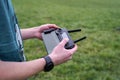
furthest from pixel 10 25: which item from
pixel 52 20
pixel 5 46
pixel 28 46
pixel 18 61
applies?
pixel 52 20

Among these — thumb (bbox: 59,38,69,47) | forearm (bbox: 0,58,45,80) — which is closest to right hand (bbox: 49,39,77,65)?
thumb (bbox: 59,38,69,47)

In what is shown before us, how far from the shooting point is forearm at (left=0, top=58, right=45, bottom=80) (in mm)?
1854

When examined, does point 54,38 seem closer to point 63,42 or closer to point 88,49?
point 63,42

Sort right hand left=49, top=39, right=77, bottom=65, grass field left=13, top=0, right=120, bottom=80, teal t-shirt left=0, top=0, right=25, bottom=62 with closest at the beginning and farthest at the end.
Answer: teal t-shirt left=0, top=0, right=25, bottom=62, right hand left=49, top=39, right=77, bottom=65, grass field left=13, top=0, right=120, bottom=80

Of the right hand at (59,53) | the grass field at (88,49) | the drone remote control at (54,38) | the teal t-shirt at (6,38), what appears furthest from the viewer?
the grass field at (88,49)

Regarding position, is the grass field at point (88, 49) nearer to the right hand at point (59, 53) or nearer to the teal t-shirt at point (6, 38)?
the right hand at point (59, 53)

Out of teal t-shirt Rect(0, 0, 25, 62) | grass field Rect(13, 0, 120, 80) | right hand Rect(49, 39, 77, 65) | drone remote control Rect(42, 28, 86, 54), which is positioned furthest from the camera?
grass field Rect(13, 0, 120, 80)

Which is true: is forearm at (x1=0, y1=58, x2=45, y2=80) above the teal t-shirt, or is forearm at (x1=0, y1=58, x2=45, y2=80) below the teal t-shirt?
below

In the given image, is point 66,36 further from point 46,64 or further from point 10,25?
point 10,25

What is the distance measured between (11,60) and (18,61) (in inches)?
2.9

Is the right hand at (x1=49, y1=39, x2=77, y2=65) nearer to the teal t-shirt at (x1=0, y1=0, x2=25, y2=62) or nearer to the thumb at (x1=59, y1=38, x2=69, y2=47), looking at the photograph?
the thumb at (x1=59, y1=38, x2=69, y2=47)

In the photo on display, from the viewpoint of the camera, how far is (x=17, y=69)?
189 cm

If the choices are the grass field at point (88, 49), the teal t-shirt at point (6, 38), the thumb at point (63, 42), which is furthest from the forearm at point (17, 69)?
the grass field at point (88, 49)

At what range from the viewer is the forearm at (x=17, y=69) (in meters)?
1.85
